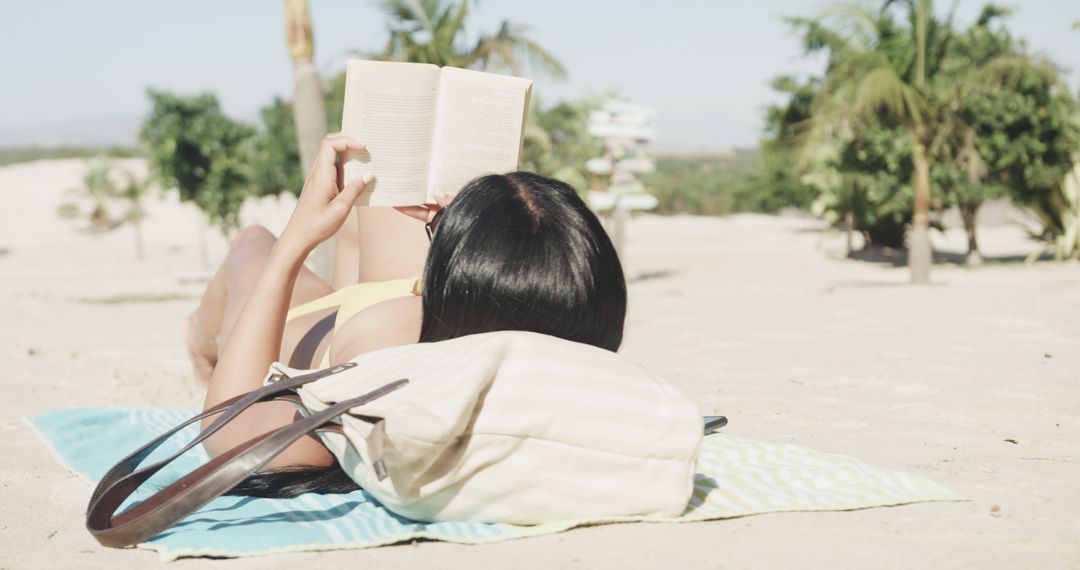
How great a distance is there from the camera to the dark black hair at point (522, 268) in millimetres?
2041

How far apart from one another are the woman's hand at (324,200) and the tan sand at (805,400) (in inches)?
30.6

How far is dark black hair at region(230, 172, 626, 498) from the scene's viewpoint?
6.70 ft

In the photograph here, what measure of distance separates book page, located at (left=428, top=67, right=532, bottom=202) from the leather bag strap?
0.80 meters

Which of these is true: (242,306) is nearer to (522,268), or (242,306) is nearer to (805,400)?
(522,268)

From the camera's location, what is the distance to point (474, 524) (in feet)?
6.93

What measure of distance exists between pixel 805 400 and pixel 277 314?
2383 millimetres

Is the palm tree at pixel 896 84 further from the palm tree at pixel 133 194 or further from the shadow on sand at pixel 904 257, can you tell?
the palm tree at pixel 133 194

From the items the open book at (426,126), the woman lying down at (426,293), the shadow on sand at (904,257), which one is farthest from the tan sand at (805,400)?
the shadow on sand at (904,257)

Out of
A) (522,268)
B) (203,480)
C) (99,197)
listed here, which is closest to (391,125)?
(522,268)

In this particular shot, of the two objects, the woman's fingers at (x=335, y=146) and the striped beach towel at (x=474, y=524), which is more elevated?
the woman's fingers at (x=335, y=146)

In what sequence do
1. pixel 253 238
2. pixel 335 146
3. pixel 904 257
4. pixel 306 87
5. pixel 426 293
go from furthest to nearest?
pixel 904 257
pixel 306 87
pixel 253 238
pixel 335 146
pixel 426 293

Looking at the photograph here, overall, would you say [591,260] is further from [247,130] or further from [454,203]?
[247,130]

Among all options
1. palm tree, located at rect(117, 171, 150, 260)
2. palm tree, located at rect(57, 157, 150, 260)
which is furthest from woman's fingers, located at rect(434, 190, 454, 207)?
palm tree, located at rect(57, 157, 150, 260)

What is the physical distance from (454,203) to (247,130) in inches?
664
